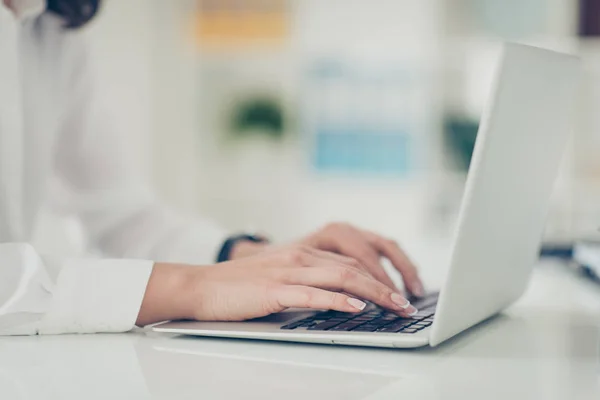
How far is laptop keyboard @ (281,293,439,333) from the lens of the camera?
2.57 feet

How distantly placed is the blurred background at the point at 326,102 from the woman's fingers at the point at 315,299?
2.92 m

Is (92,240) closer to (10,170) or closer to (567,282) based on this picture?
(10,170)

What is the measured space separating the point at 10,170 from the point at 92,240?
0.37m

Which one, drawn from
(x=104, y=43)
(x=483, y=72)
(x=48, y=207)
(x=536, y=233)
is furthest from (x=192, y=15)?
(x=536, y=233)

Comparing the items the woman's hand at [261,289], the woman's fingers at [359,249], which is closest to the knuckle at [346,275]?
the woman's hand at [261,289]

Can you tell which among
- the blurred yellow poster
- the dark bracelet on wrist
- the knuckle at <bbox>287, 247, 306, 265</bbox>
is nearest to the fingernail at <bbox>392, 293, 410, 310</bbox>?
the knuckle at <bbox>287, 247, 306, 265</bbox>

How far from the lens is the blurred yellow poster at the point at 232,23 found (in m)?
3.95

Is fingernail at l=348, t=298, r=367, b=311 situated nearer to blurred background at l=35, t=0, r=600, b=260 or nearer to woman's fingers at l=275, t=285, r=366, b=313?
woman's fingers at l=275, t=285, r=366, b=313

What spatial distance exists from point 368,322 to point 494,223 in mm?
157

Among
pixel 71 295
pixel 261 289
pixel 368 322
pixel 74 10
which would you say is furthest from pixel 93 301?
pixel 74 10

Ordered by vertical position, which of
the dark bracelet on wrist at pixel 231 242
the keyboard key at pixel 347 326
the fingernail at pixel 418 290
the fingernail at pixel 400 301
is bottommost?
the dark bracelet on wrist at pixel 231 242

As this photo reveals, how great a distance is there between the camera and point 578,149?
145 inches

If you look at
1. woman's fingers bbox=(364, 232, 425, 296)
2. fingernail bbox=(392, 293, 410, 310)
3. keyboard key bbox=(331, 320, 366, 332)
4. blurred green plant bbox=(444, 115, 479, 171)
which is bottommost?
blurred green plant bbox=(444, 115, 479, 171)

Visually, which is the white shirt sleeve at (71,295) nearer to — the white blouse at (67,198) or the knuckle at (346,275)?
the white blouse at (67,198)
